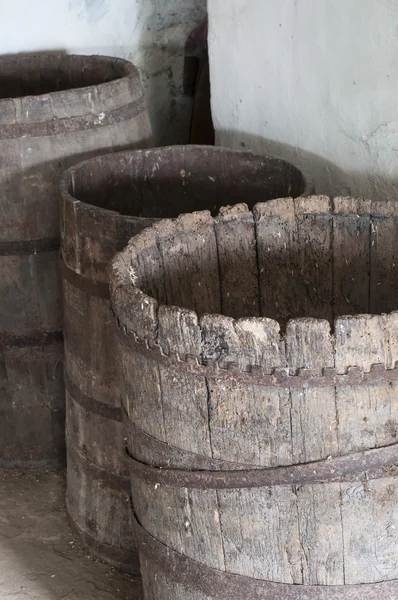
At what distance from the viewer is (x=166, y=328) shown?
169cm

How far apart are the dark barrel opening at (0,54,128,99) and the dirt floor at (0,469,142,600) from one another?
1329mm

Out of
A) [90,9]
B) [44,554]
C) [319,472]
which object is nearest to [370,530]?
[319,472]

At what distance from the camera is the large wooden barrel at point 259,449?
1602 millimetres

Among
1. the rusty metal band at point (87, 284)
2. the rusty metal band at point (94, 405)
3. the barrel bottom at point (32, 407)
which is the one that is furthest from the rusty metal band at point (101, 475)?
the rusty metal band at point (87, 284)

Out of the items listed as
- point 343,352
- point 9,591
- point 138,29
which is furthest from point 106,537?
point 138,29

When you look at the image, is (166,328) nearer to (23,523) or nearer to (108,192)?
(108,192)

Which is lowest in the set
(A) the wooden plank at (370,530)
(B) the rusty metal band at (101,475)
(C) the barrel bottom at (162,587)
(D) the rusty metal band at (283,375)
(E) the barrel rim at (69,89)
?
(B) the rusty metal band at (101,475)

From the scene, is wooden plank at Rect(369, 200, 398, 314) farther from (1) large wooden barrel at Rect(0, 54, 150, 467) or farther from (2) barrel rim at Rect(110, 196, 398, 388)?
(1) large wooden barrel at Rect(0, 54, 150, 467)

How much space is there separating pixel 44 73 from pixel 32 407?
1171 mm

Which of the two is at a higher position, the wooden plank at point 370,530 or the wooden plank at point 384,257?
the wooden plank at point 384,257

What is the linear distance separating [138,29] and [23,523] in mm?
2079

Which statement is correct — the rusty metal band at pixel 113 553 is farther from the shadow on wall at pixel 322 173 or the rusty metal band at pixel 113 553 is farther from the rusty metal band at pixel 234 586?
the shadow on wall at pixel 322 173

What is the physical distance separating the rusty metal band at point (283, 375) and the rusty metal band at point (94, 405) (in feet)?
3.10

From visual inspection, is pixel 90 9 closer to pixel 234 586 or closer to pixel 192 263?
pixel 192 263
